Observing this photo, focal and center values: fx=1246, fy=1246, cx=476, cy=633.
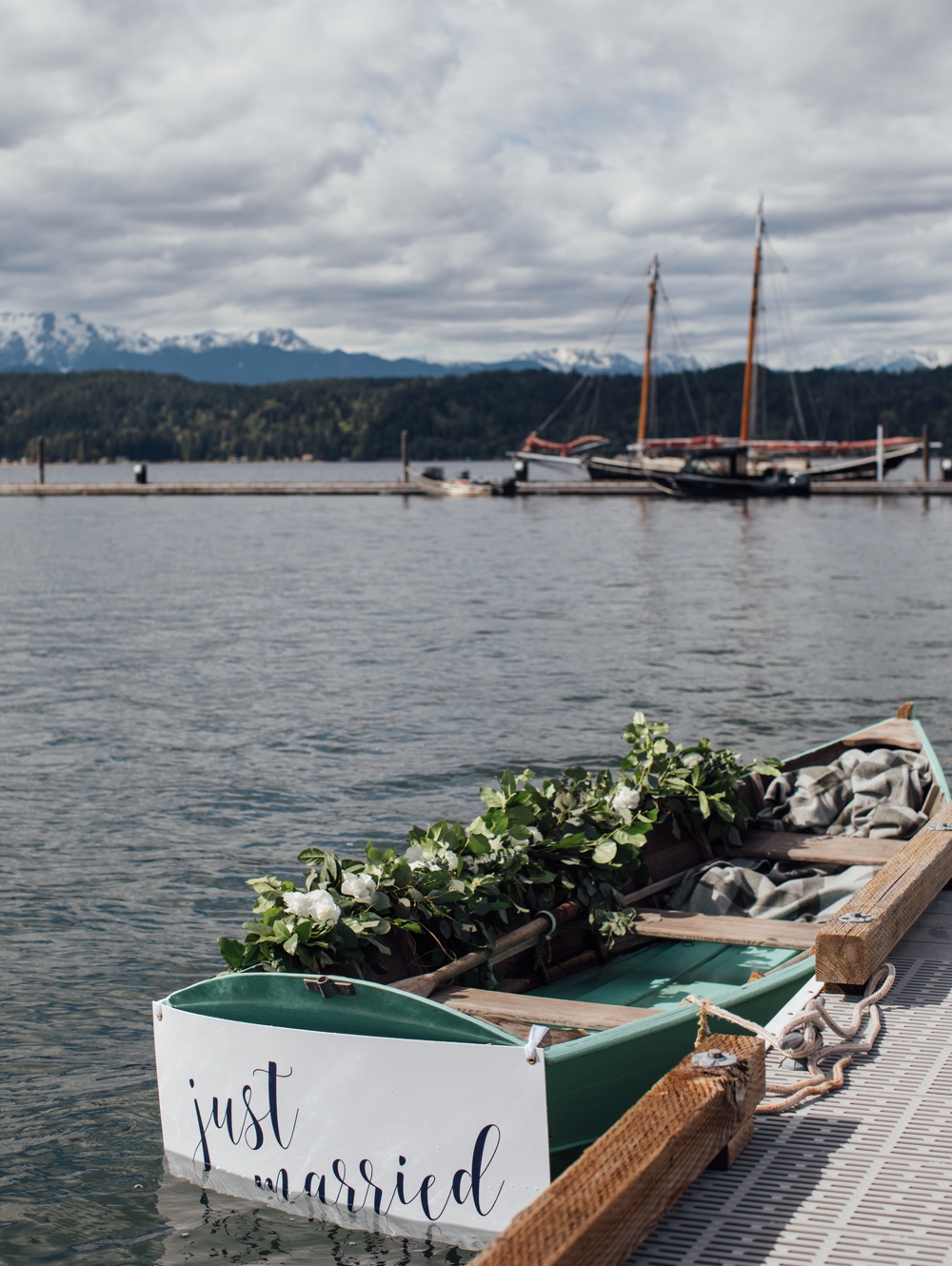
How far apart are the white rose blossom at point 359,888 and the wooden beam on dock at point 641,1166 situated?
2018 millimetres

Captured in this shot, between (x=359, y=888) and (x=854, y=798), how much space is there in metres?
5.76

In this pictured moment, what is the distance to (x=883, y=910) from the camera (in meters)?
6.04

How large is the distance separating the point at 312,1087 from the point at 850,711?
54.7ft

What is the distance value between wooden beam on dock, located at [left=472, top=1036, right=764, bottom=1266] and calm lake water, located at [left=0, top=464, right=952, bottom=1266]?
112cm

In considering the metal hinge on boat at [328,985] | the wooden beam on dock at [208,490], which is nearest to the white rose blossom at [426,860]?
the metal hinge on boat at [328,985]

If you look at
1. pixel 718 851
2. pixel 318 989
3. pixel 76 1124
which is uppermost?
pixel 318 989

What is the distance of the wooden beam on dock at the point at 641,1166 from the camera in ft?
11.2

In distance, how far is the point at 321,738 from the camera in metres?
17.5

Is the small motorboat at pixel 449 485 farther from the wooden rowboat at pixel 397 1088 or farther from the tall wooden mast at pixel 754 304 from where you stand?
the wooden rowboat at pixel 397 1088

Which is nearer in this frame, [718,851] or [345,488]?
[718,851]

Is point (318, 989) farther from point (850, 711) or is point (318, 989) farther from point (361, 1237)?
point (850, 711)

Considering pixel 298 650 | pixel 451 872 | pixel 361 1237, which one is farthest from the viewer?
pixel 298 650

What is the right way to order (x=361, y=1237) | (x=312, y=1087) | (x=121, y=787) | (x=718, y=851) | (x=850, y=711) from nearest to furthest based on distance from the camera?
1. (x=312, y=1087)
2. (x=361, y=1237)
3. (x=718, y=851)
4. (x=121, y=787)
5. (x=850, y=711)

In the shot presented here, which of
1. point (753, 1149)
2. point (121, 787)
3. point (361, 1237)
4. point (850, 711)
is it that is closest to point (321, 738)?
point (121, 787)
